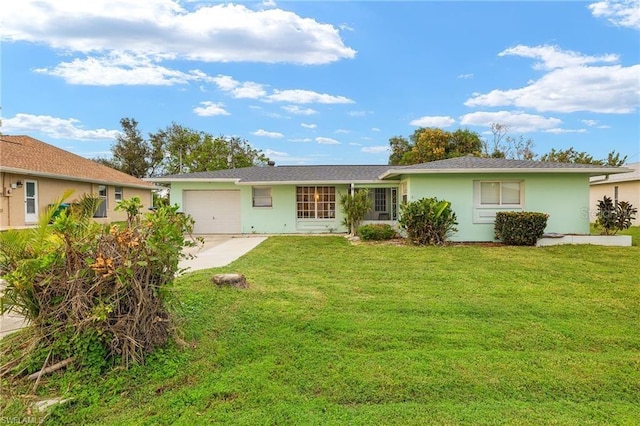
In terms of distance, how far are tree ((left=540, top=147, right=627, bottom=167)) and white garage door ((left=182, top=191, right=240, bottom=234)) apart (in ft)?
91.5

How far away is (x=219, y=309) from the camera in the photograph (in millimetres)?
4773

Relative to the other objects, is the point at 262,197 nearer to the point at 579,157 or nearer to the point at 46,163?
the point at 46,163

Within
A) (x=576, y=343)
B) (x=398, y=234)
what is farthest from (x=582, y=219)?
(x=576, y=343)

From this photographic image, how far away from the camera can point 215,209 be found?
16406 mm

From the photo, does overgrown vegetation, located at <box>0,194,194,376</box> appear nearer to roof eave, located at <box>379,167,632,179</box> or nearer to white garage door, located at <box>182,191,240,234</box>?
roof eave, located at <box>379,167,632,179</box>

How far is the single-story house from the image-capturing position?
1240 cm

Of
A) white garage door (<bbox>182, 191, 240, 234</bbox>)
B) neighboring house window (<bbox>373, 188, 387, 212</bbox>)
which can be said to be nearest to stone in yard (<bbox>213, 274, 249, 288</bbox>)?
white garage door (<bbox>182, 191, 240, 234</bbox>)

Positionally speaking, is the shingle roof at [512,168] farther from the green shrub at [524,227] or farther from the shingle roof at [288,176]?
the shingle roof at [288,176]

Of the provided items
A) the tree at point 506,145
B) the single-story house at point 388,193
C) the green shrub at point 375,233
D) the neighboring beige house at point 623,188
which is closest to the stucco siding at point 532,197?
the single-story house at point 388,193

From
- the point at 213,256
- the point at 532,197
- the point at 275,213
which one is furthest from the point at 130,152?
the point at 532,197

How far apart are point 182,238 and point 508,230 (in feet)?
36.7

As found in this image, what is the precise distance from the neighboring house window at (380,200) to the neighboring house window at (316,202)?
6.16 feet

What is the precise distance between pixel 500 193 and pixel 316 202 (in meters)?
7.60

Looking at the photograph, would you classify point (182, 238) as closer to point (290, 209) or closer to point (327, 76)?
point (290, 209)
